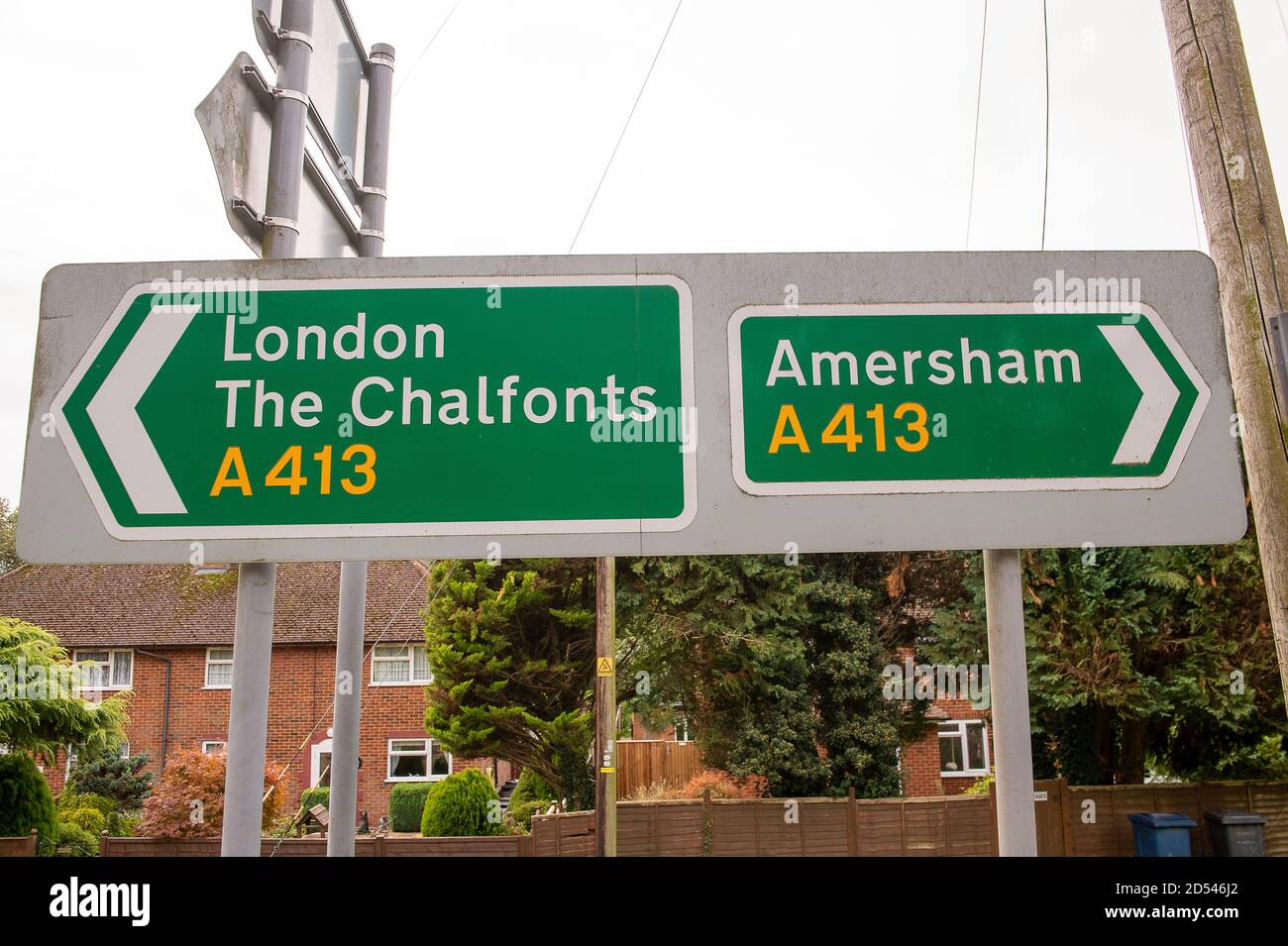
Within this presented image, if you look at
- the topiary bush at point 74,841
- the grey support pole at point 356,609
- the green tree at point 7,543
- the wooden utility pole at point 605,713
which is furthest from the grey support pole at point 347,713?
the green tree at point 7,543

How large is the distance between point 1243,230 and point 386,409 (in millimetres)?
4911

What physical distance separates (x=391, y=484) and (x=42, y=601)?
108 ft

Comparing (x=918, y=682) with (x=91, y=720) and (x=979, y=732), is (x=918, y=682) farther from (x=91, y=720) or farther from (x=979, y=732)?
(x=91, y=720)

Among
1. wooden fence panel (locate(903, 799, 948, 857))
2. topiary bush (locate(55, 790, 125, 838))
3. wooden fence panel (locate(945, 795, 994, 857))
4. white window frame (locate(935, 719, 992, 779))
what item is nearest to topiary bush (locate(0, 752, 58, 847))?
topiary bush (locate(55, 790, 125, 838))

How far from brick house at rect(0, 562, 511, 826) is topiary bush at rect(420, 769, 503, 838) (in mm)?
7781

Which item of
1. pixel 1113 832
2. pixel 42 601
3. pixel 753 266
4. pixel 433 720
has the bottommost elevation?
pixel 1113 832

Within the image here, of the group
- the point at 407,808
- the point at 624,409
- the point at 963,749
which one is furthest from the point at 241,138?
the point at 963,749

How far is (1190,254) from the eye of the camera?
1951mm

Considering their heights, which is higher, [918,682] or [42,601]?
[42,601]

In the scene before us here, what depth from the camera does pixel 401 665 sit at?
2716cm

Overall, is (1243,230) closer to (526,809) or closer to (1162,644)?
(1162,644)

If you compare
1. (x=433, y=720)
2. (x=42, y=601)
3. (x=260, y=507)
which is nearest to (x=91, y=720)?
(x=433, y=720)

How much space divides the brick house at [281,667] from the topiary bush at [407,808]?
7.04ft
